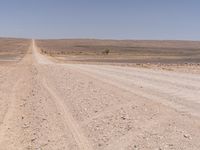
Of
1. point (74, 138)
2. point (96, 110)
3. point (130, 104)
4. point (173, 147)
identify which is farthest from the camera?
point (130, 104)

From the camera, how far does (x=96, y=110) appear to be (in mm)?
12555

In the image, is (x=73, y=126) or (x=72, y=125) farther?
(x=72, y=125)

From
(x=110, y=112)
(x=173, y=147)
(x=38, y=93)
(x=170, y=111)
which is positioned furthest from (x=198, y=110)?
(x=38, y=93)

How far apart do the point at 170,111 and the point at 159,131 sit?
2369 millimetres

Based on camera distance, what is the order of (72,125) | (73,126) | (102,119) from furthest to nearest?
(102,119) → (72,125) → (73,126)

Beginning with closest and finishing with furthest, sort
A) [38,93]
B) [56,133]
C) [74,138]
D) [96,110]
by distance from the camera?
[74,138] < [56,133] < [96,110] < [38,93]

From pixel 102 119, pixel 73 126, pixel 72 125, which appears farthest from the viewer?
pixel 102 119

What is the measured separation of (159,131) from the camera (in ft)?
30.8

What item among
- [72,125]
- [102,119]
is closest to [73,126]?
[72,125]

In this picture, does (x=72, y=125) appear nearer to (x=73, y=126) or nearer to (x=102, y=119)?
(x=73, y=126)

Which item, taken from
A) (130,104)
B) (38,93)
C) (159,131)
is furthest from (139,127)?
(38,93)

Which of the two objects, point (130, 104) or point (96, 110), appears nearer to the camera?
point (96, 110)

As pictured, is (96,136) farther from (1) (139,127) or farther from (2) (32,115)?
(2) (32,115)

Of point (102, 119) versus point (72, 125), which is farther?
point (102, 119)
